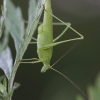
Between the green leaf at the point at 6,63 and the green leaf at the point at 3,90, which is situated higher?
the green leaf at the point at 3,90

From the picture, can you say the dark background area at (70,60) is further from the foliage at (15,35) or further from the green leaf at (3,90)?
the green leaf at (3,90)

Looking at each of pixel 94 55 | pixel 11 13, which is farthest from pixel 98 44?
pixel 11 13

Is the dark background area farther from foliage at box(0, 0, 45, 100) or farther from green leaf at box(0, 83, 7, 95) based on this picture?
green leaf at box(0, 83, 7, 95)

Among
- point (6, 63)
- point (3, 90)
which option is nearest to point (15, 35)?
point (6, 63)

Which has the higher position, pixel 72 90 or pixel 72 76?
pixel 72 90

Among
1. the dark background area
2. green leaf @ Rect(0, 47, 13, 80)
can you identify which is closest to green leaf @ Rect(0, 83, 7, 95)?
green leaf @ Rect(0, 47, 13, 80)

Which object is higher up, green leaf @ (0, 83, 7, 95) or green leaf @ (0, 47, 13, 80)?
green leaf @ (0, 83, 7, 95)

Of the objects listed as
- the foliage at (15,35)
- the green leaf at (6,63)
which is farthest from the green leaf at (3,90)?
the green leaf at (6,63)

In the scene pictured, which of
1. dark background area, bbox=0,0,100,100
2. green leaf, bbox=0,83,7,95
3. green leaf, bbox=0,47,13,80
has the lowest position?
dark background area, bbox=0,0,100,100

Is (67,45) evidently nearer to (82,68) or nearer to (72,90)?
(82,68)
